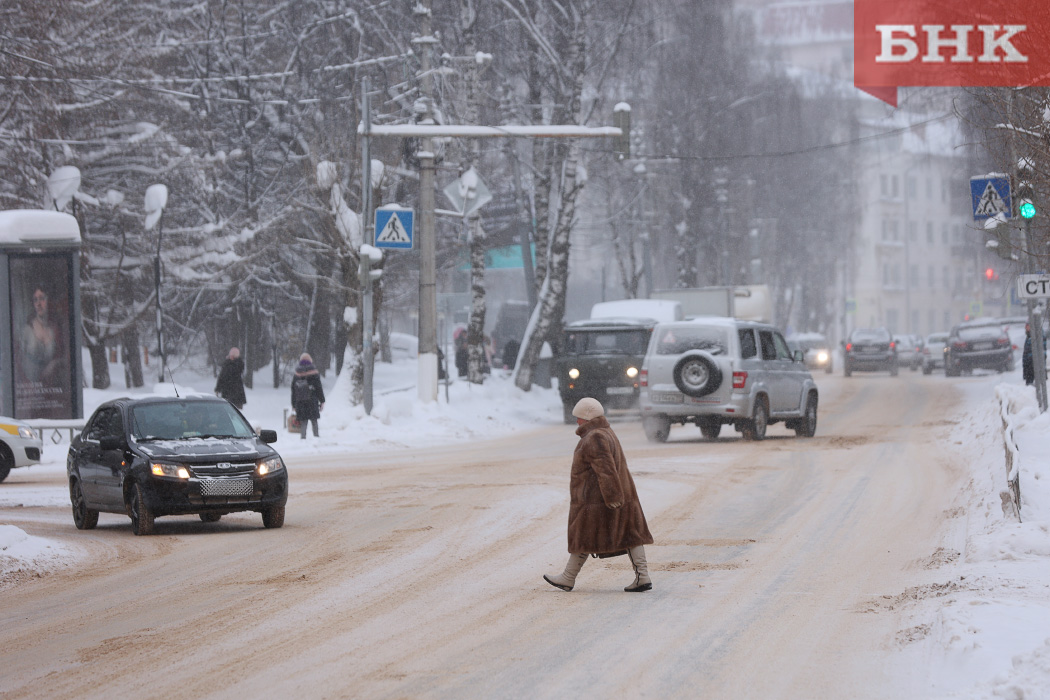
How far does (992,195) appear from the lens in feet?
67.5

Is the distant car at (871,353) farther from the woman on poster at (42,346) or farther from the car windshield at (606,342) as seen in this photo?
the woman on poster at (42,346)

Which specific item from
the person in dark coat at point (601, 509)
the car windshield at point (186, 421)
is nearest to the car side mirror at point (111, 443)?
the car windshield at point (186, 421)

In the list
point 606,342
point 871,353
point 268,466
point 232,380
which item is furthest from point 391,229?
point 871,353

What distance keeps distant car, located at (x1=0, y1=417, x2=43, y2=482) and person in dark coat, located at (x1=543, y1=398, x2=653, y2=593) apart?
44.7ft

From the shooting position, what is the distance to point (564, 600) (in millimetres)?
9703

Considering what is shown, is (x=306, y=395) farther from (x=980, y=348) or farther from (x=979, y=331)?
(x=979, y=331)

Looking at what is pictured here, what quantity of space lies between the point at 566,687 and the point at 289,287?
114 feet

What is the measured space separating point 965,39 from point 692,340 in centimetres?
679

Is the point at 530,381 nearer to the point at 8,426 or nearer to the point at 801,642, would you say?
the point at 8,426

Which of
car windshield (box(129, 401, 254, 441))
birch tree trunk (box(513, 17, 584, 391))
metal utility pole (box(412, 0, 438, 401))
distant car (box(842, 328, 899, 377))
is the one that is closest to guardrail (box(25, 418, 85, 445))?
metal utility pole (box(412, 0, 438, 401))

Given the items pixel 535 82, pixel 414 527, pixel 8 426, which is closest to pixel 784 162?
pixel 535 82

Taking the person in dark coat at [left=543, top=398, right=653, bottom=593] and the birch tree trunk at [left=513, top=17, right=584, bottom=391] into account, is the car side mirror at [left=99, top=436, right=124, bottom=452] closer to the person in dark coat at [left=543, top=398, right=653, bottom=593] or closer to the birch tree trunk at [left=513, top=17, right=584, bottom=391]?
the person in dark coat at [left=543, top=398, right=653, bottom=593]

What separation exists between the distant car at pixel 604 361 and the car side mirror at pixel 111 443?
1750cm

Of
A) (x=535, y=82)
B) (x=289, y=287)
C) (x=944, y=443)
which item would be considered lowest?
(x=944, y=443)
